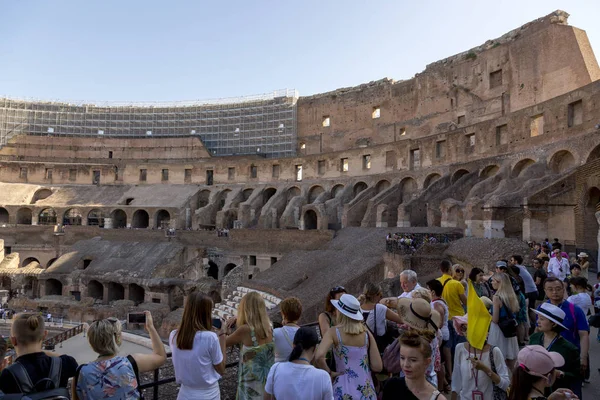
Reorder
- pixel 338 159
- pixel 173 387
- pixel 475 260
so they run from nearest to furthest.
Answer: pixel 173 387 → pixel 475 260 → pixel 338 159

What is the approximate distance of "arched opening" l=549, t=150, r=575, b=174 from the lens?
62.3ft

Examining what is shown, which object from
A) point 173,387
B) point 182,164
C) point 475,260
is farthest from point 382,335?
point 182,164

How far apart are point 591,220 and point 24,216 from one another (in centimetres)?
4525

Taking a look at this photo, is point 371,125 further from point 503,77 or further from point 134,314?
point 134,314

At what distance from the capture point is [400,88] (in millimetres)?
39094

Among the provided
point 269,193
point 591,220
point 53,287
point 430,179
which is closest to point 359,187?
point 430,179

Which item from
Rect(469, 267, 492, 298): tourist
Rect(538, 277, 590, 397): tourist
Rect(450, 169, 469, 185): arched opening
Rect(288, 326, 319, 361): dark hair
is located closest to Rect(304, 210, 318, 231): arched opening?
Rect(450, 169, 469, 185): arched opening

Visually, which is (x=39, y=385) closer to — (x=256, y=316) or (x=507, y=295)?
(x=256, y=316)

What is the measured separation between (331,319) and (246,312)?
970 millimetres

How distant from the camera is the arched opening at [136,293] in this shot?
87.2 feet

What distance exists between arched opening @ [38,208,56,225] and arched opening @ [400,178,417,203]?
1290 inches

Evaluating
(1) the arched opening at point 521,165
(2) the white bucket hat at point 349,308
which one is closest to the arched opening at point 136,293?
(1) the arched opening at point 521,165

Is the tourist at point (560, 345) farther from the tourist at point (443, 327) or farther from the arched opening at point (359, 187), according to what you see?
the arched opening at point (359, 187)

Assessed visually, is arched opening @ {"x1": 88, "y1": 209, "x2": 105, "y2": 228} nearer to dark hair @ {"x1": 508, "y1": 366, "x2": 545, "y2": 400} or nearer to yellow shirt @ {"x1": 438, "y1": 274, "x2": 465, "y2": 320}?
yellow shirt @ {"x1": 438, "y1": 274, "x2": 465, "y2": 320}
